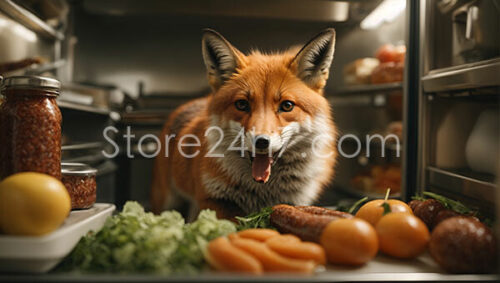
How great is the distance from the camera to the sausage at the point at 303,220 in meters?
0.83

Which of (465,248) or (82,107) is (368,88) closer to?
(465,248)

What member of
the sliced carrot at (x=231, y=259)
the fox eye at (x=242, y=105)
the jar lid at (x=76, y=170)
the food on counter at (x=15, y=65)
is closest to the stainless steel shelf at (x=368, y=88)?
the fox eye at (x=242, y=105)

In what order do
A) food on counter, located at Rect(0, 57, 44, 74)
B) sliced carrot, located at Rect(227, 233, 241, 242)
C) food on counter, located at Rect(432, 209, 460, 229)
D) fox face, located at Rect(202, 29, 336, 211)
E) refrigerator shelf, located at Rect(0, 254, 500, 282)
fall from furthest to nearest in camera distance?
food on counter, located at Rect(0, 57, 44, 74), fox face, located at Rect(202, 29, 336, 211), food on counter, located at Rect(432, 209, 460, 229), sliced carrot, located at Rect(227, 233, 241, 242), refrigerator shelf, located at Rect(0, 254, 500, 282)

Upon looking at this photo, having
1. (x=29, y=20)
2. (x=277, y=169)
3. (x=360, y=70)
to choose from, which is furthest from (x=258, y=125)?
(x=29, y=20)

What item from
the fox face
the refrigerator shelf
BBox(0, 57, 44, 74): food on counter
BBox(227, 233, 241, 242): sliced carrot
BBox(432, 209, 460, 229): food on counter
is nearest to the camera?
the refrigerator shelf

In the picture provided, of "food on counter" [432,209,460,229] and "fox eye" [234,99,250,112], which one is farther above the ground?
"fox eye" [234,99,250,112]

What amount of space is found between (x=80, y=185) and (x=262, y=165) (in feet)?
1.84

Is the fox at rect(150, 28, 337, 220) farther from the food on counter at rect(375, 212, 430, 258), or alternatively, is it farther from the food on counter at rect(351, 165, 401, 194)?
the food on counter at rect(375, 212, 430, 258)

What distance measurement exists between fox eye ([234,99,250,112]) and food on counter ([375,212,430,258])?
513mm

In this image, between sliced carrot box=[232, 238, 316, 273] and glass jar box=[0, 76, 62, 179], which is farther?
glass jar box=[0, 76, 62, 179]

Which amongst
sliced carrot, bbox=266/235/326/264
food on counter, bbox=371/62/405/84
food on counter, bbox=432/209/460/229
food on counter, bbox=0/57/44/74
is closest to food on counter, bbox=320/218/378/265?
sliced carrot, bbox=266/235/326/264

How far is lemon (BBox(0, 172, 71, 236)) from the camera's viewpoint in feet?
2.28

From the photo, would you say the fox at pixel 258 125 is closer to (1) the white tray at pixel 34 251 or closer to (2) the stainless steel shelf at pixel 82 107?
(2) the stainless steel shelf at pixel 82 107

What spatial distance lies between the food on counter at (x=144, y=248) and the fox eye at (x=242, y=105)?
355mm
